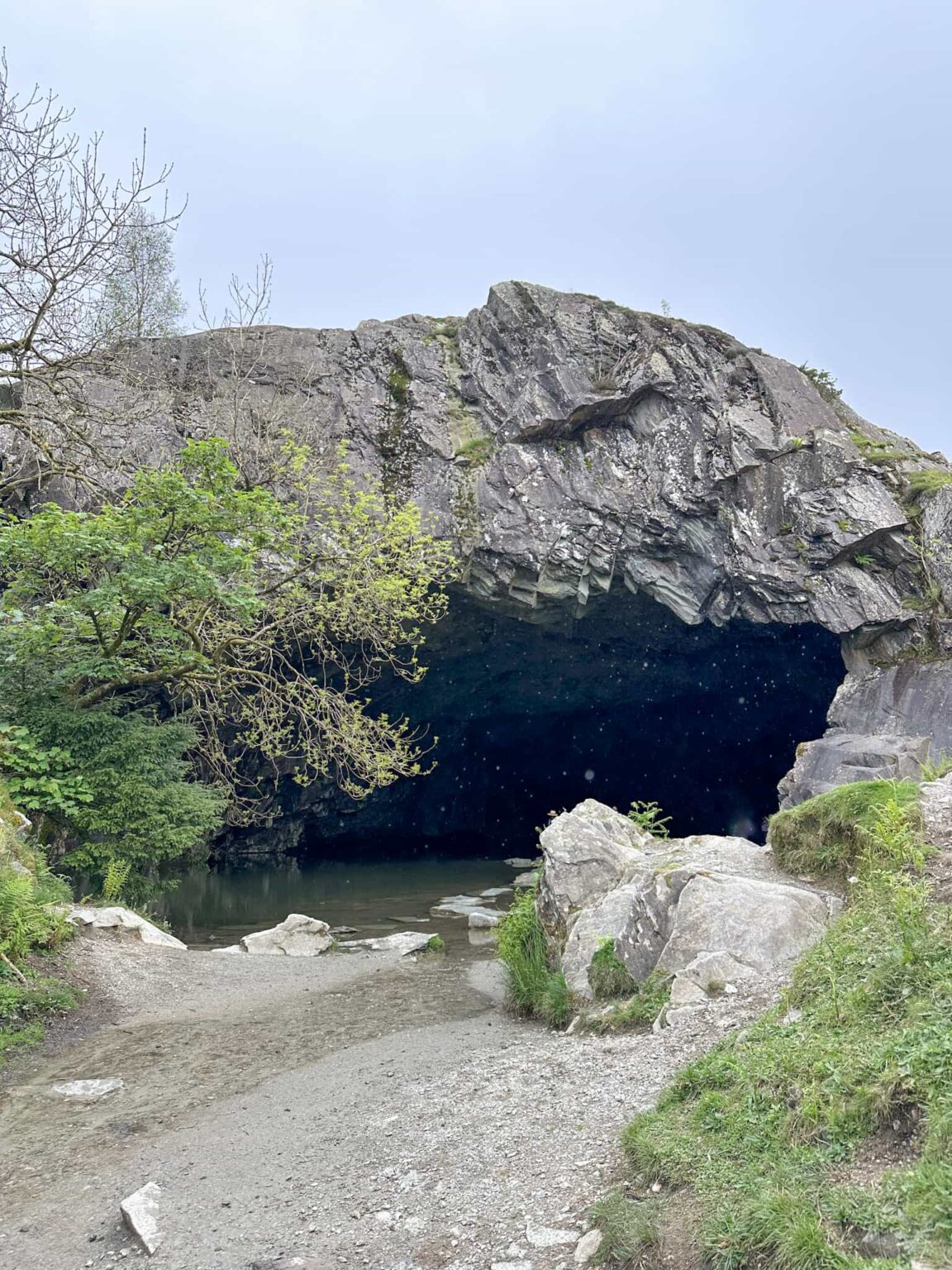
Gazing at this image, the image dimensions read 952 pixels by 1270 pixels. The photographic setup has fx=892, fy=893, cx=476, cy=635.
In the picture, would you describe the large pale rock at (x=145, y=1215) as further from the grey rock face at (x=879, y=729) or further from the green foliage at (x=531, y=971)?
the grey rock face at (x=879, y=729)

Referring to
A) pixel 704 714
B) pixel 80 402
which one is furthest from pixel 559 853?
pixel 704 714

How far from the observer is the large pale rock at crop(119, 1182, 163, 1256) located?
155 inches

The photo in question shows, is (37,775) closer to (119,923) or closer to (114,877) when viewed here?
(114,877)

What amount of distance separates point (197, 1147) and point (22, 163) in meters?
9.82

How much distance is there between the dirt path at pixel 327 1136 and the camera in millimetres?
3809

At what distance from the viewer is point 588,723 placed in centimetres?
3419

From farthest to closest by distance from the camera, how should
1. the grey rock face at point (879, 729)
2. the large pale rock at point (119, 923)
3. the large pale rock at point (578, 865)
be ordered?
the grey rock face at point (879, 729)
the large pale rock at point (119, 923)
the large pale rock at point (578, 865)

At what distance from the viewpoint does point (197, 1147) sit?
5078 millimetres

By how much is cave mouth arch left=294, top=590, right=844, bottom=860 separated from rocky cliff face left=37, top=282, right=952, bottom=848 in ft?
8.75

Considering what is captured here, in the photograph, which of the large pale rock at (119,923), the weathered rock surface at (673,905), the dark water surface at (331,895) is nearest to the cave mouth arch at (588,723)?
Answer: the dark water surface at (331,895)

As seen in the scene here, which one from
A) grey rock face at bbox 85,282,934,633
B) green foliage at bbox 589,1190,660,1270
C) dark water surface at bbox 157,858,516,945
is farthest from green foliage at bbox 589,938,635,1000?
grey rock face at bbox 85,282,934,633

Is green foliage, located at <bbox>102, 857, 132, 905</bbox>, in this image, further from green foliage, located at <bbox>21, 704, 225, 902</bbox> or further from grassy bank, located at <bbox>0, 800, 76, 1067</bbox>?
grassy bank, located at <bbox>0, 800, 76, 1067</bbox>

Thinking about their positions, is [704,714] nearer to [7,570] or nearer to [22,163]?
[7,570]

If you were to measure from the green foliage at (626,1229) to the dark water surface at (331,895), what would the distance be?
10767 millimetres
